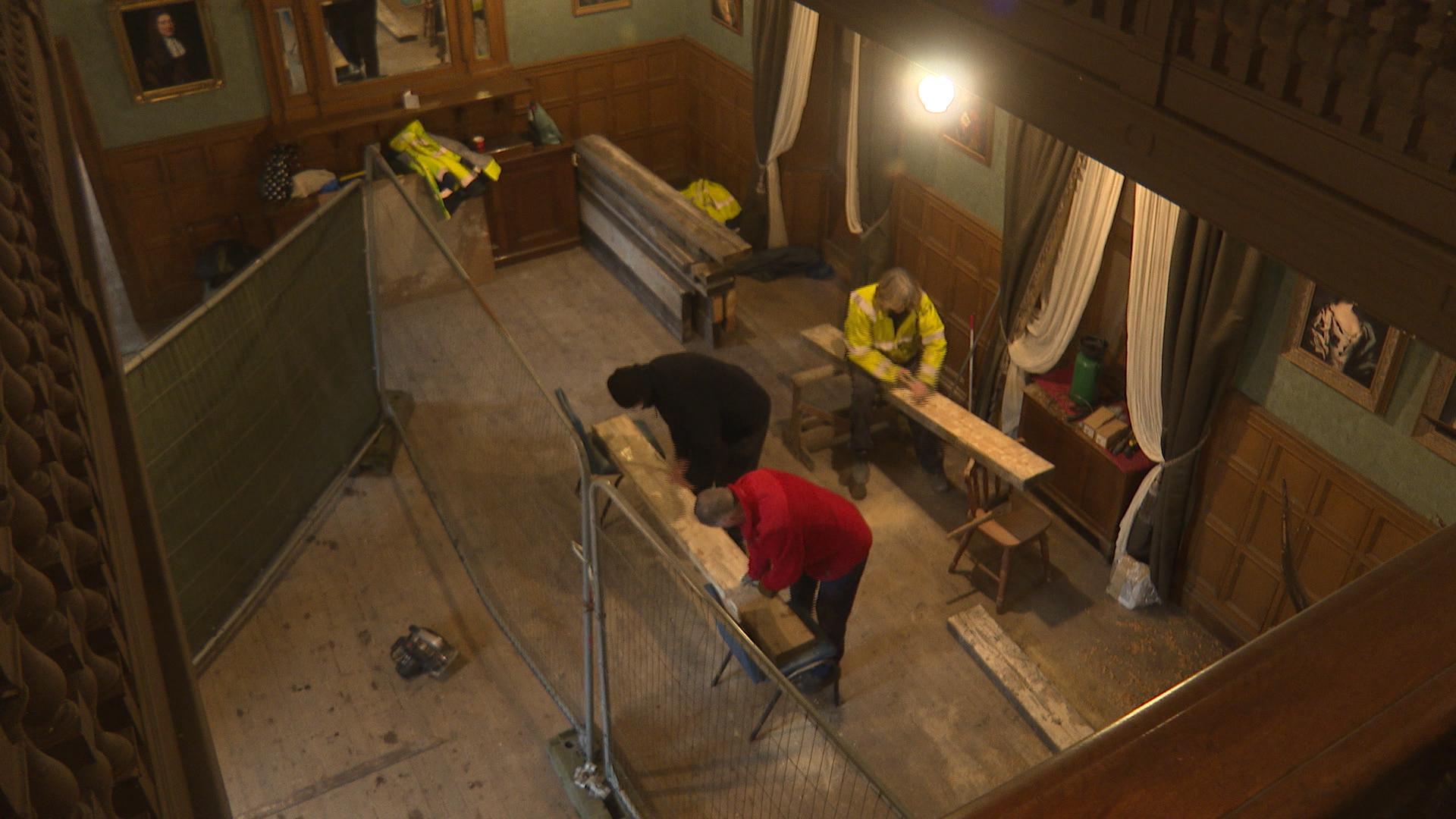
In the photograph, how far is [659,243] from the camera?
32.3 ft

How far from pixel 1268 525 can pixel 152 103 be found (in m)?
8.39

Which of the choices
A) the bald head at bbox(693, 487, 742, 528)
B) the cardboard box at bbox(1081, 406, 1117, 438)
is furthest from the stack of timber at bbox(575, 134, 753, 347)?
the bald head at bbox(693, 487, 742, 528)

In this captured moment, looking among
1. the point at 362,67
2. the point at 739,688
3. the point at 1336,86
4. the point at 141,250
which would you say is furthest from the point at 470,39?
the point at 1336,86

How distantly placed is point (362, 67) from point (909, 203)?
470 centimetres

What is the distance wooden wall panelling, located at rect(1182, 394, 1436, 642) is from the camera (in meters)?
5.99

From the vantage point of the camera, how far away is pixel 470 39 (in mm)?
10312

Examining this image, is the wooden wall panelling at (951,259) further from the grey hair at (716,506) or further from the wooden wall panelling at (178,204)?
the wooden wall panelling at (178,204)

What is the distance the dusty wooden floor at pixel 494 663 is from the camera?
6164 millimetres

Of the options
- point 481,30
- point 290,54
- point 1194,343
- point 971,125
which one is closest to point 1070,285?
point 1194,343

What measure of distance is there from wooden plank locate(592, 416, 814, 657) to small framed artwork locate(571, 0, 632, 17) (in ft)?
15.7

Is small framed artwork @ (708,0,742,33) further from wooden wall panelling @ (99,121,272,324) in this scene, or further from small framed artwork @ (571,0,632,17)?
wooden wall panelling @ (99,121,272,324)

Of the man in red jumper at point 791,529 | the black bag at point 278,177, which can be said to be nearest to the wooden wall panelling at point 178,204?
the black bag at point 278,177

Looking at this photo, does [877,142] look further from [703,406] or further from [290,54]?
[290,54]

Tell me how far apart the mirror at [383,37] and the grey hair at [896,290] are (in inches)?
193
